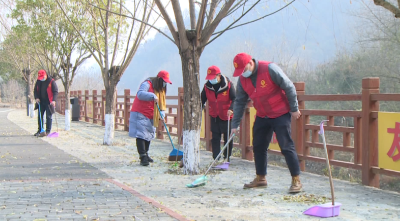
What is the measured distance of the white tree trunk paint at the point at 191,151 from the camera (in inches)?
286

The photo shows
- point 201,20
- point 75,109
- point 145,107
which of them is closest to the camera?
point 201,20

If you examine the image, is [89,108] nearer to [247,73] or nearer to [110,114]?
[110,114]

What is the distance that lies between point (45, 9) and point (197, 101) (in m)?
12.0

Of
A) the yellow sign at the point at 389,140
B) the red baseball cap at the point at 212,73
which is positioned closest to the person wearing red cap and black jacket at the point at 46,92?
the red baseball cap at the point at 212,73

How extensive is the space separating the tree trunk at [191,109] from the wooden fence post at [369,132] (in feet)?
7.85

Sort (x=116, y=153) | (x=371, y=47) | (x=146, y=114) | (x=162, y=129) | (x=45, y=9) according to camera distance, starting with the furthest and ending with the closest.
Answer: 1. (x=371, y=47)
2. (x=45, y=9)
3. (x=162, y=129)
4. (x=116, y=153)
5. (x=146, y=114)

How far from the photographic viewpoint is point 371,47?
25.8m

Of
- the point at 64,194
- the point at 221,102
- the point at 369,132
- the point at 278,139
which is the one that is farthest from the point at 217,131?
the point at 64,194

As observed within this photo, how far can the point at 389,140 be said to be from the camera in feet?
20.0

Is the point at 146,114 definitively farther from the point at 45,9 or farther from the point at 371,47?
the point at 371,47

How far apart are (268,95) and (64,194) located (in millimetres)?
2721

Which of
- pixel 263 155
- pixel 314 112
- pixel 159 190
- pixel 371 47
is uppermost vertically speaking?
pixel 371 47

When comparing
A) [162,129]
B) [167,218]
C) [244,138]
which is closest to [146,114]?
[244,138]

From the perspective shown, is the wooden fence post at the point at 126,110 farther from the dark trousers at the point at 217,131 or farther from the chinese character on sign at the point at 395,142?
the chinese character on sign at the point at 395,142
